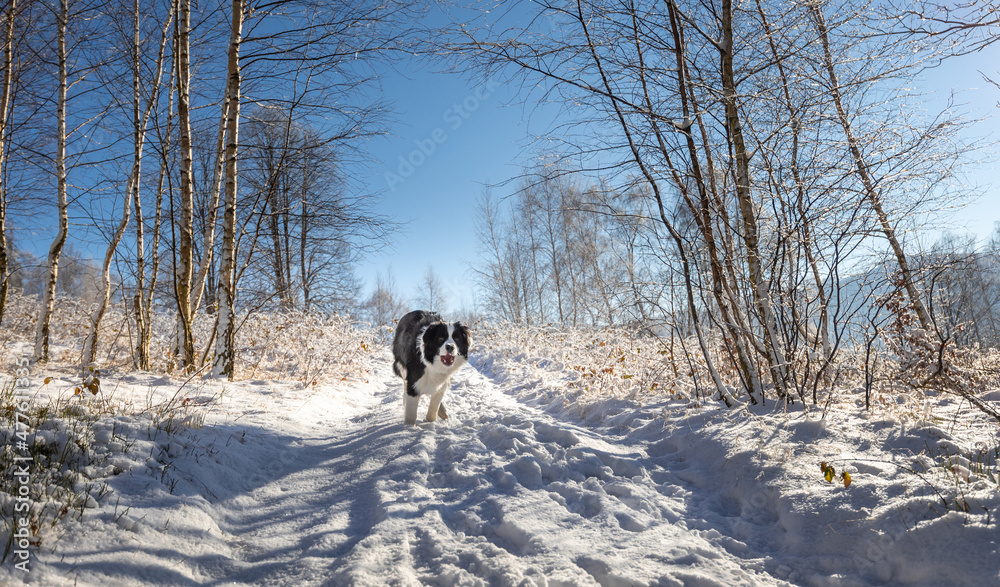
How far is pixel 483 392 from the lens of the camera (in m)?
7.72

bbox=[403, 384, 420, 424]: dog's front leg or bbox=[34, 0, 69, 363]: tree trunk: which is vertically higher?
bbox=[34, 0, 69, 363]: tree trunk

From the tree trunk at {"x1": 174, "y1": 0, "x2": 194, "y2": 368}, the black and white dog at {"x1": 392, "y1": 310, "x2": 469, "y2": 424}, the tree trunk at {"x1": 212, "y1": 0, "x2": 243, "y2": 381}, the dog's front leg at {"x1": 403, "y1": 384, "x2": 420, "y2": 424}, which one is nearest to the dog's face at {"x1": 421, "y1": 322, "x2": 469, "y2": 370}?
the black and white dog at {"x1": 392, "y1": 310, "x2": 469, "y2": 424}

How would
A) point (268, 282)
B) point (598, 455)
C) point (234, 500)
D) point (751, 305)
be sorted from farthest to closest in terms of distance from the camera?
point (268, 282)
point (751, 305)
point (598, 455)
point (234, 500)

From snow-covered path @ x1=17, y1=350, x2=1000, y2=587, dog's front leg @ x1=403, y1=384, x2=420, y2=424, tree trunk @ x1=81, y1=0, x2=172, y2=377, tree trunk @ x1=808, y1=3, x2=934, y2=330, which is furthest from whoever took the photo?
tree trunk @ x1=81, y1=0, x2=172, y2=377

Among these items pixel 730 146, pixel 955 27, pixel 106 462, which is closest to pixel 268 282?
pixel 106 462

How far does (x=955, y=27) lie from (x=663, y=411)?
3.84 meters

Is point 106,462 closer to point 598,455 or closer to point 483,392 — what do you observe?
point 598,455

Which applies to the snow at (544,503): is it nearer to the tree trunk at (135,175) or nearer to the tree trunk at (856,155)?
the tree trunk at (856,155)

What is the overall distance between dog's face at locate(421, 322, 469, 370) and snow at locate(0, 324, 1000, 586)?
756 millimetres

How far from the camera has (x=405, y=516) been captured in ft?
8.04

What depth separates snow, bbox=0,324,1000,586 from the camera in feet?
6.03

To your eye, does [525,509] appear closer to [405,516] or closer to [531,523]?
[531,523]
